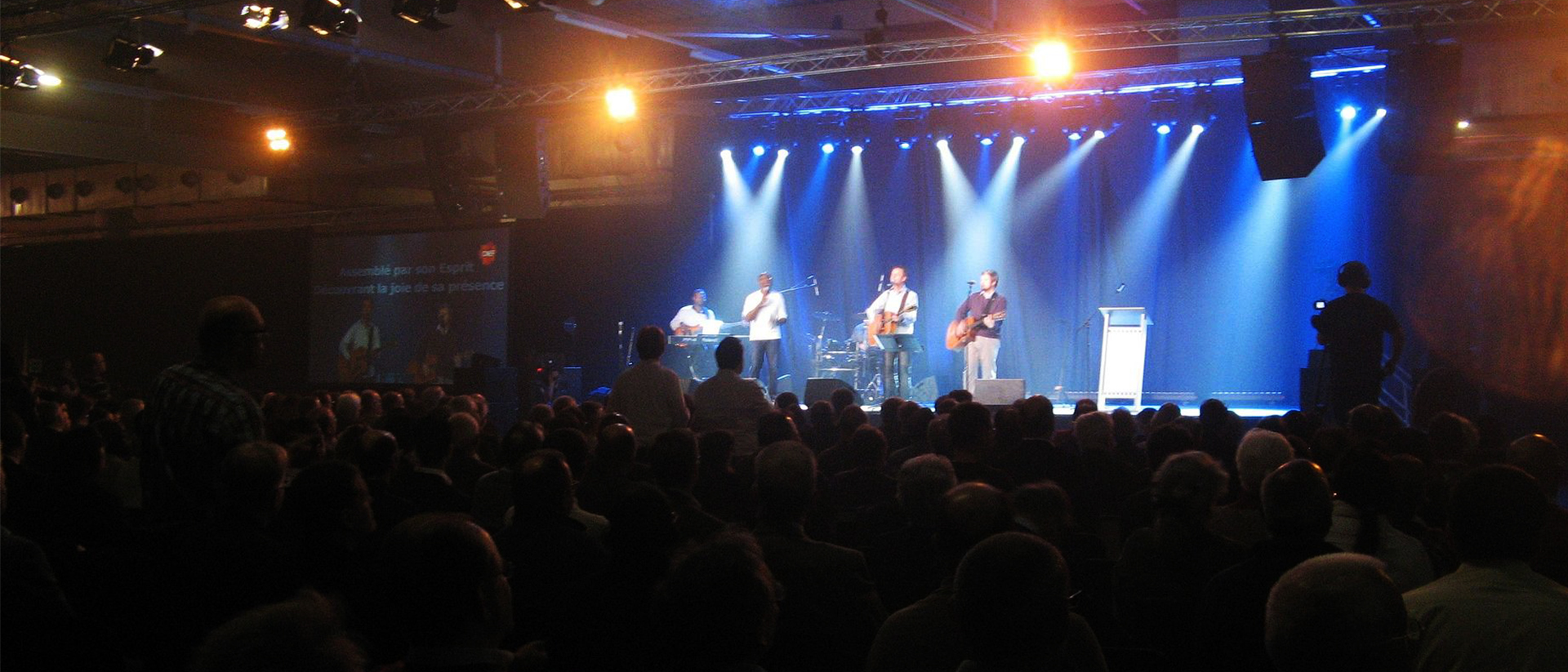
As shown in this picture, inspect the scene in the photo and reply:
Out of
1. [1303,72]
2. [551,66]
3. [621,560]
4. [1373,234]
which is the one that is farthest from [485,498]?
[1373,234]

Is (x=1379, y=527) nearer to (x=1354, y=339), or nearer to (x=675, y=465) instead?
(x=675, y=465)

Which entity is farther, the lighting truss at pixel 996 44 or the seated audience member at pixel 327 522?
the lighting truss at pixel 996 44

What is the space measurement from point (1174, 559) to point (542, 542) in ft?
5.68

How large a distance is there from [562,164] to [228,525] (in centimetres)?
1347

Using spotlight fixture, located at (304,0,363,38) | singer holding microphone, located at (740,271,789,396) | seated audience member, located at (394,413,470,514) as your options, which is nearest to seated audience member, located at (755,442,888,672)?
seated audience member, located at (394,413,470,514)

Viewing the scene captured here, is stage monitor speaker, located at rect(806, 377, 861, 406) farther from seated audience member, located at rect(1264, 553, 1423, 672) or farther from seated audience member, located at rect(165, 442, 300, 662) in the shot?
seated audience member, located at rect(1264, 553, 1423, 672)

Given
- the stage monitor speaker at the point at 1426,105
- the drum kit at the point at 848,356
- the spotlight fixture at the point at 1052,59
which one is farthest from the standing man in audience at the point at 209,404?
the drum kit at the point at 848,356

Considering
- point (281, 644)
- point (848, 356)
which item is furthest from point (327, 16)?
point (281, 644)

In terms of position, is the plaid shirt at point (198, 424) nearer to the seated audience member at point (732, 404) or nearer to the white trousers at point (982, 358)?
the seated audience member at point (732, 404)

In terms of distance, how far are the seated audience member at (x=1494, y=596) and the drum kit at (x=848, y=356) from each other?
11348 millimetres

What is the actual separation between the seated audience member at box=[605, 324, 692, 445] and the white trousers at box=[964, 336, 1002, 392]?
738cm

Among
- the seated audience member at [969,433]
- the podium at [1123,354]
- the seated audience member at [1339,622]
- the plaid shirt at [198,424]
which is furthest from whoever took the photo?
the podium at [1123,354]

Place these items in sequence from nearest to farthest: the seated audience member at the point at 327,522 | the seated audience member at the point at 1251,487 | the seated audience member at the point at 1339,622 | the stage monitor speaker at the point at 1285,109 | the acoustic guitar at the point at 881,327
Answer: the seated audience member at the point at 1339,622 → the seated audience member at the point at 327,522 → the seated audience member at the point at 1251,487 → the stage monitor speaker at the point at 1285,109 → the acoustic guitar at the point at 881,327

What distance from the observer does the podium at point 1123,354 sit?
12.7m
